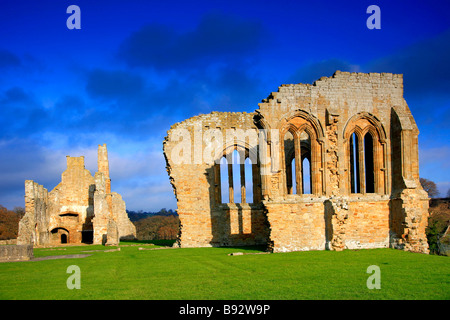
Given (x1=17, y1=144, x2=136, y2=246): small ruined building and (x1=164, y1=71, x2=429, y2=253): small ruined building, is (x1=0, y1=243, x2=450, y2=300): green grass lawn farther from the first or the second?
(x1=17, y1=144, x2=136, y2=246): small ruined building

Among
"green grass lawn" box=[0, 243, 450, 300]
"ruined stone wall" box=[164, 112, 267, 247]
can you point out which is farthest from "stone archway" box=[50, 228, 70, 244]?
"green grass lawn" box=[0, 243, 450, 300]

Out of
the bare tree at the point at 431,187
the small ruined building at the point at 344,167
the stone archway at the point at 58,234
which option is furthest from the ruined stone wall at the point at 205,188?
the bare tree at the point at 431,187

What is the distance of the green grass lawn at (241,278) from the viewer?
809 cm

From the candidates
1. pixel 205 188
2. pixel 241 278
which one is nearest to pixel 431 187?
pixel 205 188

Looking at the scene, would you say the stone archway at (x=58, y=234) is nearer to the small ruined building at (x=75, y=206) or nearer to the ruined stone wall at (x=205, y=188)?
the small ruined building at (x=75, y=206)

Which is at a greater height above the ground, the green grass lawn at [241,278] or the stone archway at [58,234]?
the green grass lawn at [241,278]

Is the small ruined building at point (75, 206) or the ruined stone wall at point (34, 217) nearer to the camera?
the ruined stone wall at point (34, 217)

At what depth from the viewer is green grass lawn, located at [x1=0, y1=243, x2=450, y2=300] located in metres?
8.09

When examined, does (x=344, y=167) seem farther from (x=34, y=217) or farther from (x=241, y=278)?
(x=34, y=217)

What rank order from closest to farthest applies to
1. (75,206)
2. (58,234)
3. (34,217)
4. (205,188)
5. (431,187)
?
1. (205,188)
2. (34,217)
3. (75,206)
4. (58,234)
5. (431,187)

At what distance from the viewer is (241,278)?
9883mm

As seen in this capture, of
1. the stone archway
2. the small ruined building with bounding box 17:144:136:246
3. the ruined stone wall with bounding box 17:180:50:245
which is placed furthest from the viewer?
the stone archway
